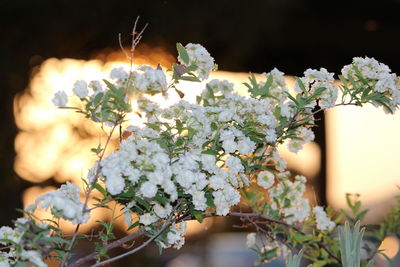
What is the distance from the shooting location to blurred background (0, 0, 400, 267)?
312 centimetres

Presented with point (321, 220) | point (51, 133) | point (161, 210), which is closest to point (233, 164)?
point (161, 210)


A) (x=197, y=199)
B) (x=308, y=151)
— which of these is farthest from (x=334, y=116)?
(x=197, y=199)

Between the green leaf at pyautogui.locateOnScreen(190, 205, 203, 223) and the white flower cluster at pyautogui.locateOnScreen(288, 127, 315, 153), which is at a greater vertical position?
the white flower cluster at pyautogui.locateOnScreen(288, 127, 315, 153)

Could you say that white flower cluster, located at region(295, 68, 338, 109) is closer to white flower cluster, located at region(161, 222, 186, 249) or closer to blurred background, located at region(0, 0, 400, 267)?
white flower cluster, located at region(161, 222, 186, 249)

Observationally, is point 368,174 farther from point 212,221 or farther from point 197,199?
point 197,199

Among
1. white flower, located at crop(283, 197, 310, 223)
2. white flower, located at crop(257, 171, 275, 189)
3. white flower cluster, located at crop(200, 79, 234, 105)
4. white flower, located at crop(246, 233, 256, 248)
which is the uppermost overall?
white flower cluster, located at crop(200, 79, 234, 105)

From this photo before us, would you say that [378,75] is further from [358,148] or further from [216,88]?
[358,148]

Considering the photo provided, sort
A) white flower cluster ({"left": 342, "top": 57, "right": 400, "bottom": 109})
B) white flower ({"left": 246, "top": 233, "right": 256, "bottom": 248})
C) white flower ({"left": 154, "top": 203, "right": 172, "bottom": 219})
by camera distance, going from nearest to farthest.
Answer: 1. white flower ({"left": 154, "top": 203, "right": 172, "bottom": 219})
2. white flower cluster ({"left": 342, "top": 57, "right": 400, "bottom": 109})
3. white flower ({"left": 246, "top": 233, "right": 256, "bottom": 248})

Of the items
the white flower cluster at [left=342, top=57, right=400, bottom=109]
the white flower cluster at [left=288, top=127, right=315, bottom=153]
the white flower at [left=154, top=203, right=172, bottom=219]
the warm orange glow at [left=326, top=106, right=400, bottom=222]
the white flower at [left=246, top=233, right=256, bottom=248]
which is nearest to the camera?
the white flower at [left=154, top=203, right=172, bottom=219]

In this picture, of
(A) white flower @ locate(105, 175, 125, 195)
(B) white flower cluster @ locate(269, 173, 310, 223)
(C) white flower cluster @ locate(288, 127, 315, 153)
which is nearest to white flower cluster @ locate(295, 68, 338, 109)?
(C) white flower cluster @ locate(288, 127, 315, 153)

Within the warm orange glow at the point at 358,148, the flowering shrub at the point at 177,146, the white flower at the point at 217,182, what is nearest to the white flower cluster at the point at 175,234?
the flowering shrub at the point at 177,146

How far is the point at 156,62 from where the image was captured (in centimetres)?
334

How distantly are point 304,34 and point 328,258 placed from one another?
2106mm

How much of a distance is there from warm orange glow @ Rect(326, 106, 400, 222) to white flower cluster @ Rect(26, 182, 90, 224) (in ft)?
9.16
